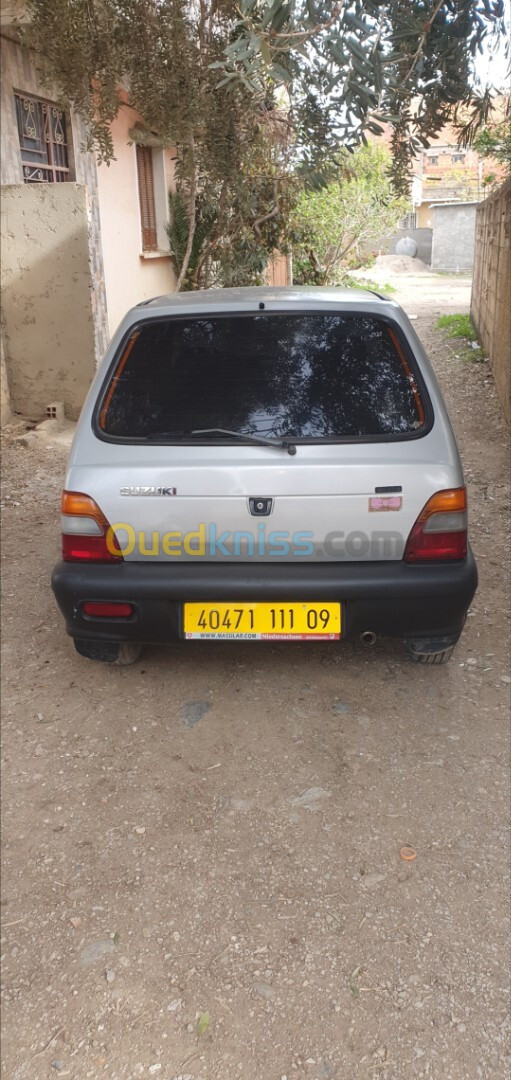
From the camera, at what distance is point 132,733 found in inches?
128

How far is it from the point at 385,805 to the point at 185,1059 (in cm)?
110

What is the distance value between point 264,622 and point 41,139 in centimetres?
761

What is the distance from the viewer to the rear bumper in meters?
3.05

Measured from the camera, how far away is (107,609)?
3.18 m

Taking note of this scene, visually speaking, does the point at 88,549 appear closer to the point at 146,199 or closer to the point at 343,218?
the point at 146,199

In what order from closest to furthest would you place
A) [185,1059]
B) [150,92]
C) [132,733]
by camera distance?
[185,1059], [132,733], [150,92]

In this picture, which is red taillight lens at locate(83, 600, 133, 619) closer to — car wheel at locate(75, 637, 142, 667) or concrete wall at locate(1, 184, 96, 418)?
car wheel at locate(75, 637, 142, 667)

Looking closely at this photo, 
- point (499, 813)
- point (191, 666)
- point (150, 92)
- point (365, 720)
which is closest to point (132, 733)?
point (191, 666)

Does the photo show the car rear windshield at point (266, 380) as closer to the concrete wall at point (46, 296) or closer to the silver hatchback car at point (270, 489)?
the silver hatchback car at point (270, 489)

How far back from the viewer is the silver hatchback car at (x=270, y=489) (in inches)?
118

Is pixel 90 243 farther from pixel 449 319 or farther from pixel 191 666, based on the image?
pixel 449 319

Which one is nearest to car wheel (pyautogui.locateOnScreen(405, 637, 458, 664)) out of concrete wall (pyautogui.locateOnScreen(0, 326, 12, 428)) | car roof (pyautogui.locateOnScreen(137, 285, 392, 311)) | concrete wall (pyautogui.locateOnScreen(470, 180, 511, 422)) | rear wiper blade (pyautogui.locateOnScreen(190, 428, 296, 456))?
rear wiper blade (pyautogui.locateOnScreen(190, 428, 296, 456))

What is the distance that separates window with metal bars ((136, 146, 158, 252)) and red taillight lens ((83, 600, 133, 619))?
370 inches

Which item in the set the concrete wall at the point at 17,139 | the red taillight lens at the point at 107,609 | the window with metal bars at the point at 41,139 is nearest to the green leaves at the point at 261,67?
the concrete wall at the point at 17,139
